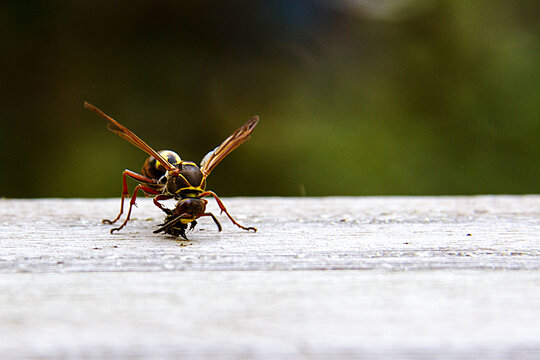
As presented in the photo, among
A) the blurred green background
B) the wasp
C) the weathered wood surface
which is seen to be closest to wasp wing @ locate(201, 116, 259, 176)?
the wasp

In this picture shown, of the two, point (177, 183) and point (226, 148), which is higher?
point (226, 148)

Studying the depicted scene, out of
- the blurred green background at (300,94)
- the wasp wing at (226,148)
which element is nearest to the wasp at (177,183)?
the wasp wing at (226,148)

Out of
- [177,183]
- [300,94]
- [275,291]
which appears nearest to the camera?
[275,291]

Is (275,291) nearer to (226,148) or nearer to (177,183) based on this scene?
(177,183)

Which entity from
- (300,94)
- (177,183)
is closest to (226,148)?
(177,183)

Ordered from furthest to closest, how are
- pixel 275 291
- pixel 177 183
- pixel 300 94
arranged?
pixel 300 94
pixel 177 183
pixel 275 291

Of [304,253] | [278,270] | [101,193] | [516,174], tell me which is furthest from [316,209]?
[516,174]

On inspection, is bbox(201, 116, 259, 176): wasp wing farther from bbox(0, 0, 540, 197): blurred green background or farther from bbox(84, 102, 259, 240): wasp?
bbox(0, 0, 540, 197): blurred green background
